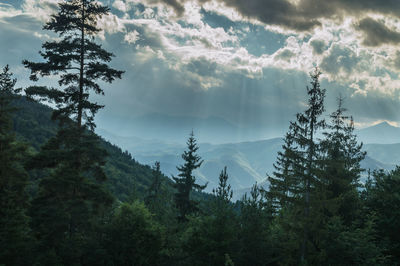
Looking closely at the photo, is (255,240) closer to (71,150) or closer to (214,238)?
(214,238)

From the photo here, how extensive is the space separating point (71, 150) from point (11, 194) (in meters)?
3.94

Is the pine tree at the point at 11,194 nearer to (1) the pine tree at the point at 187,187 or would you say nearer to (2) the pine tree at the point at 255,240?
(2) the pine tree at the point at 255,240

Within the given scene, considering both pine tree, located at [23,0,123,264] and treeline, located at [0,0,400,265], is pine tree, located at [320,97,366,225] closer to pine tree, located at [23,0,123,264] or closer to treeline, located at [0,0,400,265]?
treeline, located at [0,0,400,265]

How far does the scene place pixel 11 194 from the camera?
51.7 feet

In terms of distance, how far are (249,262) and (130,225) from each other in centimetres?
751

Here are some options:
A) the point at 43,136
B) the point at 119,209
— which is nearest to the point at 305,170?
the point at 119,209

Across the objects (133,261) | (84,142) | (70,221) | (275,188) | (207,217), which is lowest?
(133,261)

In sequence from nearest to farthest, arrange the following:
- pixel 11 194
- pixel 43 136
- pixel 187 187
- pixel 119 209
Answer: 1. pixel 11 194
2. pixel 119 209
3. pixel 187 187
4. pixel 43 136

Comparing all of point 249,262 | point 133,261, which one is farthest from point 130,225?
point 249,262

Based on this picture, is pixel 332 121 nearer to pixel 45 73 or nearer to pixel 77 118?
pixel 77 118

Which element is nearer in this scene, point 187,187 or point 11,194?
point 11,194

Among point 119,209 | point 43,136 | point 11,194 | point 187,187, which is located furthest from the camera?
point 43,136

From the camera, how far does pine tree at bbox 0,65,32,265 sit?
13.8 meters

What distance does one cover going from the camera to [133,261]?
54.5 feet
